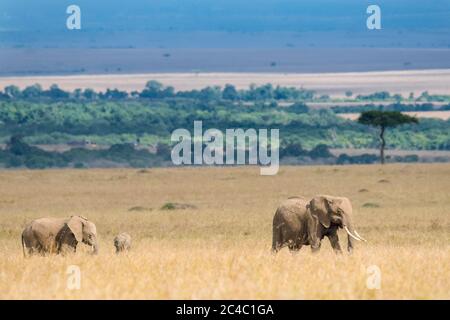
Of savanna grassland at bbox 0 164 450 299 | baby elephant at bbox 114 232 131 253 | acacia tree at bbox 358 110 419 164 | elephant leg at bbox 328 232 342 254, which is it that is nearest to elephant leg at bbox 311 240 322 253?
elephant leg at bbox 328 232 342 254

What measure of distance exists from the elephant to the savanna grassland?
0.78ft

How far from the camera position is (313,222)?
50.2ft

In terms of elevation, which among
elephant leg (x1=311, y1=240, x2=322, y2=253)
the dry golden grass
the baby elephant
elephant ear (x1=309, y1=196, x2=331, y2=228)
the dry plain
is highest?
elephant ear (x1=309, y1=196, x2=331, y2=228)

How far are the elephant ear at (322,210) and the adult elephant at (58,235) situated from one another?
7.63ft

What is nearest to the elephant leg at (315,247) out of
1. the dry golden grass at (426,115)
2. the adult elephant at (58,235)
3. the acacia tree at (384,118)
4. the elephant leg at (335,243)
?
the elephant leg at (335,243)

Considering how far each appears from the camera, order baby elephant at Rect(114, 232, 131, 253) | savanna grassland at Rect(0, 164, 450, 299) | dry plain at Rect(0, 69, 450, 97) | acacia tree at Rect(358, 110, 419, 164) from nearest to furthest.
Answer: savanna grassland at Rect(0, 164, 450, 299) → baby elephant at Rect(114, 232, 131, 253) → acacia tree at Rect(358, 110, 419, 164) → dry plain at Rect(0, 69, 450, 97)

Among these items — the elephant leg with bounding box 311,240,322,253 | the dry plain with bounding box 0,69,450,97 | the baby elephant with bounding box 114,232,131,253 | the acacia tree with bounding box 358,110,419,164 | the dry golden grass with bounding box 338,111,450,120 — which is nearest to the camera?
the elephant leg with bounding box 311,240,322,253

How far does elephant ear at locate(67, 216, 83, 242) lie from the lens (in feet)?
49.8

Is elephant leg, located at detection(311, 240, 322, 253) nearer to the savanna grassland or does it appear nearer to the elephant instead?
the elephant

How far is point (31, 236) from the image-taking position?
1548cm

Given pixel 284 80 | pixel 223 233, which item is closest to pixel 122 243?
pixel 223 233
